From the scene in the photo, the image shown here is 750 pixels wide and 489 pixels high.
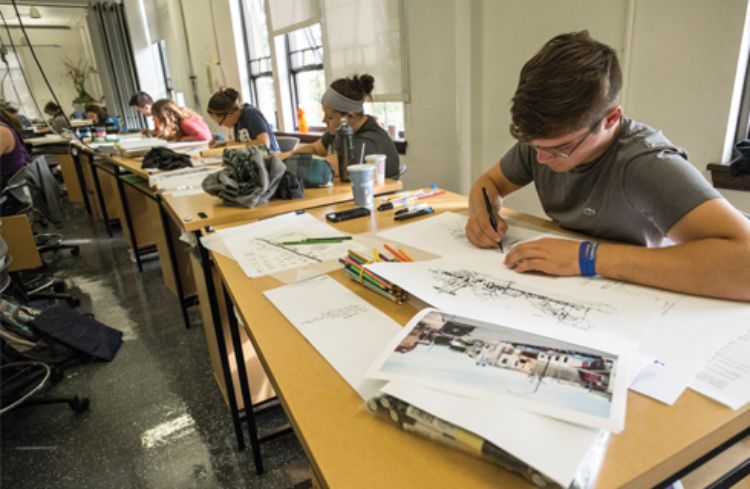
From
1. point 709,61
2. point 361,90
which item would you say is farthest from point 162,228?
point 709,61

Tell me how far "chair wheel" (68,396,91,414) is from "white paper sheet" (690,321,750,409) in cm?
200

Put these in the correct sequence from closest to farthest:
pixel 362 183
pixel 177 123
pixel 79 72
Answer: pixel 362 183 < pixel 177 123 < pixel 79 72

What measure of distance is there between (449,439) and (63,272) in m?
3.68

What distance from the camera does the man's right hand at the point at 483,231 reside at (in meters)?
1.02

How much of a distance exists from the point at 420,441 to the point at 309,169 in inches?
54.9

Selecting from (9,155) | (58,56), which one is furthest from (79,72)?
(9,155)

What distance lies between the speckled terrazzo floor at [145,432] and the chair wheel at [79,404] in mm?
26

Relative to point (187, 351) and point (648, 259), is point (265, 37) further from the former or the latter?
point (648, 259)

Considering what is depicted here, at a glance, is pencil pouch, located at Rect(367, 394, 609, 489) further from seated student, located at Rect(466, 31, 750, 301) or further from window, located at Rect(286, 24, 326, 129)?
window, located at Rect(286, 24, 326, 129)

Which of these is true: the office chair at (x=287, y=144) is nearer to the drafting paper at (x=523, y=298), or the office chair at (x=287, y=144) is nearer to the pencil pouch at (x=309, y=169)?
the pencil pouch at (x=309, y=169)

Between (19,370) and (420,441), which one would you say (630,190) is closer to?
→ (420,441)

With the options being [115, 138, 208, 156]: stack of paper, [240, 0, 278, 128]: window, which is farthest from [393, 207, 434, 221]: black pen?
[240, 0, 278, 128]: window

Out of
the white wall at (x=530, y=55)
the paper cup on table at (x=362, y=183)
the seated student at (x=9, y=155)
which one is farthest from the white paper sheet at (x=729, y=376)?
the seated student at (x=9, y=155)

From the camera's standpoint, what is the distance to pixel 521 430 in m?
0.43
